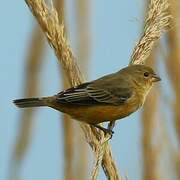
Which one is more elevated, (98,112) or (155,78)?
(155,78)

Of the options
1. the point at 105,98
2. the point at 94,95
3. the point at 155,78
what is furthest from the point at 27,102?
the point at 155,78

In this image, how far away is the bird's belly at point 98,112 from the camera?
269 centimetres

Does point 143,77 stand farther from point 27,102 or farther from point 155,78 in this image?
point 27,102

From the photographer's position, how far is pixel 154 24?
2.18 meters

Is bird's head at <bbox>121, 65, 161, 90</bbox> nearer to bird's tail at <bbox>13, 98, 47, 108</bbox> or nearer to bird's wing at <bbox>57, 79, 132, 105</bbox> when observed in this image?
bird's wing at <bbox>57, 79, 132, 105</bbox>

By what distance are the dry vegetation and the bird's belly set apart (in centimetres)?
33

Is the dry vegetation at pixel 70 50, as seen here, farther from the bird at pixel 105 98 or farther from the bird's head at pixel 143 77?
the bird's head at pixel 143 77

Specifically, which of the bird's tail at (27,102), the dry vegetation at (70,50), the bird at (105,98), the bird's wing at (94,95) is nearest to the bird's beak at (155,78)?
the bird at (105,98)

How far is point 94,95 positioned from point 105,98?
139mm

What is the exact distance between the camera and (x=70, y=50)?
2.07 m

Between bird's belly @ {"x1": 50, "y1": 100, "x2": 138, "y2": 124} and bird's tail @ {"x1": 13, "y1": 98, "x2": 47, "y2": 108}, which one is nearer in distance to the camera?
bird's tail @ {"x1": 13, "y1": 98, "x2": 47, "y2": 108}

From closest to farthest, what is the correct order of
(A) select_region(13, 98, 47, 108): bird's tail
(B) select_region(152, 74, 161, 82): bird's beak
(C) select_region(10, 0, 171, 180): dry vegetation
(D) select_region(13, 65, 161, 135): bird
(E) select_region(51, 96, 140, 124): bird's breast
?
(C) select_region(10, 0, 171, 180): dry vegetation < (A) select_region(13, 98, 47, 108): bird's tail < (D) select_region(13, 65, 161, 135): bird < (E) select_region(51, 96, 140, 124): bird's breast < (B) select_region(152, 74, 161, 82): bird's beak

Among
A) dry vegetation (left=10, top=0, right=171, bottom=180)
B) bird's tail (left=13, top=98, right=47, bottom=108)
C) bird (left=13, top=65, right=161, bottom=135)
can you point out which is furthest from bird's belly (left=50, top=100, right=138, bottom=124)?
dry vegetation (left=10, top=0, right=171, bottom=180)

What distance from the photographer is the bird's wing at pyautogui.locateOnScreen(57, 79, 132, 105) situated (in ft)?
8.38
